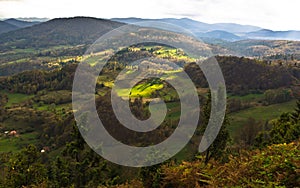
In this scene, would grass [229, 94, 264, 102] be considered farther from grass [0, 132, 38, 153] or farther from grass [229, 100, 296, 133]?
grass [0, 132, 38, 153]

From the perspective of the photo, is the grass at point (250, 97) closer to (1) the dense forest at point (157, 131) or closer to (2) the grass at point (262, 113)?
(1) the dense forest at point (157, 131)

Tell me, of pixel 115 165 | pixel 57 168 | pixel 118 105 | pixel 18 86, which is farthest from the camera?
pixel 18 86

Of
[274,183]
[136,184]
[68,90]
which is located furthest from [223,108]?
[68,90]

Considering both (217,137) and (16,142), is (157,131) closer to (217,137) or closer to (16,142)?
(217,137)

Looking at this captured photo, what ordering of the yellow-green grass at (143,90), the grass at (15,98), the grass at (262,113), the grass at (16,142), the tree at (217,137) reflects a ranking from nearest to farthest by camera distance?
the tree at (217,137)
the grass at (16,142)
the grass at (262,113)
the yellow-green grass at (143,90)
the grass at (15,98)

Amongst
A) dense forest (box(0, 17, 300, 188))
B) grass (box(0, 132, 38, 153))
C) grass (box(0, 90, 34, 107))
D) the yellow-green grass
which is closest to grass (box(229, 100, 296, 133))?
dense forest (box(0, 17, 300, 188))

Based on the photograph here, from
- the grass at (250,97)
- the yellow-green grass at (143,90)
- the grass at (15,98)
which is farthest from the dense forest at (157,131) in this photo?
the grass at (15,98)

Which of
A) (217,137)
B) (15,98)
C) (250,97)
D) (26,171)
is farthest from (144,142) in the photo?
(15,98)

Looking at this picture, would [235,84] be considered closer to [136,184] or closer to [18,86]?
[18,86]
